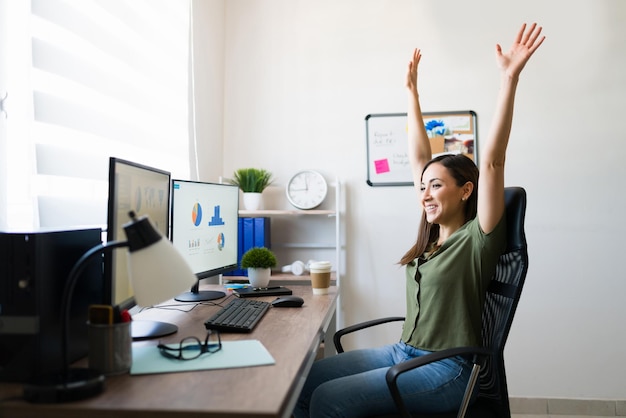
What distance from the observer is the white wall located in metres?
3.02

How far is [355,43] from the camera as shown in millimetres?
3229

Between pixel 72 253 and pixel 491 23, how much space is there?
2860mm

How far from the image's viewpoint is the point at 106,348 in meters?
0.99

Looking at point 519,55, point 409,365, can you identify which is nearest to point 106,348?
point 409,365

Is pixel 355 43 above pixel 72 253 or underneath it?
above

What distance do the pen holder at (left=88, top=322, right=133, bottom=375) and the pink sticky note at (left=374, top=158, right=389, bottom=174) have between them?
92.8 inches

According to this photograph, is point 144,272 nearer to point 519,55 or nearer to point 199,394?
point 199,394

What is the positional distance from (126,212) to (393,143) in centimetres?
220

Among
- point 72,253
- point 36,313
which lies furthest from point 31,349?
point 72,253

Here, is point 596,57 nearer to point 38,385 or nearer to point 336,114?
point 336,114

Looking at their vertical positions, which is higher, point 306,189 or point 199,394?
point 306,189

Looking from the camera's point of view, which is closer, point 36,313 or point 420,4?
point 36,313

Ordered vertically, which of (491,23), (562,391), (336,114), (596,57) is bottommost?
(562,391)

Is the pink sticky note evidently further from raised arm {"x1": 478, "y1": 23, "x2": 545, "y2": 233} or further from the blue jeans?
the blue jeans
